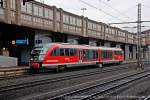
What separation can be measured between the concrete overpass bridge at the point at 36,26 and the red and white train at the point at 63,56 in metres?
6.48

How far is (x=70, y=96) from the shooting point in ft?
41.2

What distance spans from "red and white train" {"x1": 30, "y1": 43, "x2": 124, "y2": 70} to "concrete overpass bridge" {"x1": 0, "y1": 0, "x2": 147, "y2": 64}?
6483 millimetres

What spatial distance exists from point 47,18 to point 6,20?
900 centimetres

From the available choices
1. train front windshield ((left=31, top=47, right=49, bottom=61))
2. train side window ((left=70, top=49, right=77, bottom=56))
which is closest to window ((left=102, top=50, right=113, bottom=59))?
train side window ((left=70, top=49, right=77, bottom=56))

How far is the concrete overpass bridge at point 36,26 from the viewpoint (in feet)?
106

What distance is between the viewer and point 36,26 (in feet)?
117

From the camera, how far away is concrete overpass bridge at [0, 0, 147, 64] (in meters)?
32.2

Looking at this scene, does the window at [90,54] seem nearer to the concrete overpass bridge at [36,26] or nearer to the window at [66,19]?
the concrete overpass bridge at [36,26]

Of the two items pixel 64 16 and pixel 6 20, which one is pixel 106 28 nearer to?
pixel 64 16

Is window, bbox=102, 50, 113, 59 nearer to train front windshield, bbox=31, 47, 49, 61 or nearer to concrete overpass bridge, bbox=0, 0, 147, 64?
concrete overpass bridge, bbox=0, 0, 147, 64

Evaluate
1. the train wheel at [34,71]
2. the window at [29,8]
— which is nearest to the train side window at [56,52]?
the train wheel at [34,71]

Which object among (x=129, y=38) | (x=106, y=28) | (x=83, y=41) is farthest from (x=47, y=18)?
(x=129, y=38)

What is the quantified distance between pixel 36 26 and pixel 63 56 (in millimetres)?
8736

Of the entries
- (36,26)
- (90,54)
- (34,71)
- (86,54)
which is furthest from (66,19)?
(34,71)
